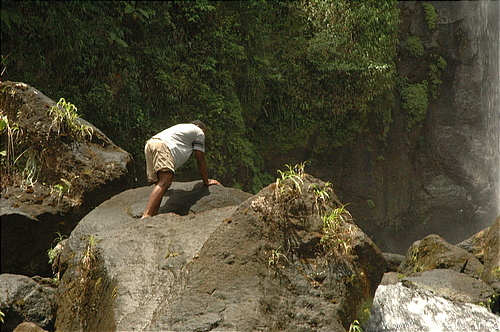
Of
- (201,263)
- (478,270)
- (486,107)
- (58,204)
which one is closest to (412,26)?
(486,107)

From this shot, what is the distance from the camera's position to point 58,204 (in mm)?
6840

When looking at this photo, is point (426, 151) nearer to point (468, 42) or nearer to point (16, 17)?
point (468, 42)

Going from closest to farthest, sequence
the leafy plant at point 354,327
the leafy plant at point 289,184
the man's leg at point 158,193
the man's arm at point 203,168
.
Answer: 1. the leafy plant at point 354,327
2. the leafy plant at point 289,184
3. the man's leg at point 158,193
4. the man's arm at point 203,168

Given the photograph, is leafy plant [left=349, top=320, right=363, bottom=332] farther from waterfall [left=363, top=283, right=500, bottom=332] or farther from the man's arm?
the man's arm

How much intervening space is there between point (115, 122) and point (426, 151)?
1172cm

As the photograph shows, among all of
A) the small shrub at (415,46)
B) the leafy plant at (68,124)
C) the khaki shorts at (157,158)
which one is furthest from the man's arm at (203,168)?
the small shrub at (415,46)

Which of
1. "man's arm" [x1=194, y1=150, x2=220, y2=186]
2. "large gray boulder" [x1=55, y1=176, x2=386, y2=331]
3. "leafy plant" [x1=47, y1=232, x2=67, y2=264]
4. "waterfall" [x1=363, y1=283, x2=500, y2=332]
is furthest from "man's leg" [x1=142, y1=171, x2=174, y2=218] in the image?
"waterfall" [x1=363, y1=283, x2=500, y2=332]

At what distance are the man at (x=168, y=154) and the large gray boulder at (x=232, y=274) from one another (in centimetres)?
125

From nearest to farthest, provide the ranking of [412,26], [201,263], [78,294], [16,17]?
[201,263], [78,294], [16,17], [412,26]

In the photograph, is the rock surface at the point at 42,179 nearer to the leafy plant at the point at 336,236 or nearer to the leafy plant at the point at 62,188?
the leafy plant at the point at 62,188

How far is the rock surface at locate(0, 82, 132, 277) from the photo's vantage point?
21.6 feet

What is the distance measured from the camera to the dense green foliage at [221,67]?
979cm

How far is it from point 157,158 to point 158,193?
59 centimetres

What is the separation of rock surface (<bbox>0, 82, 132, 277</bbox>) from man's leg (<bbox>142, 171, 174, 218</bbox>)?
1200mm
